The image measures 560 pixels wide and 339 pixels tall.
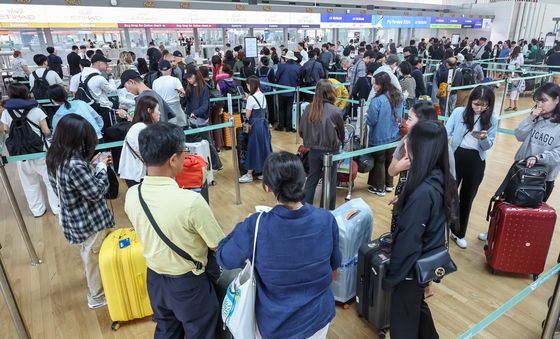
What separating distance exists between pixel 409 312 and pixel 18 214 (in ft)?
11.2

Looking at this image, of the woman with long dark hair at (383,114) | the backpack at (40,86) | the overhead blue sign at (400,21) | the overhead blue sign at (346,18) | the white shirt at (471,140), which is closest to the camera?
the white shirt at (471,140)

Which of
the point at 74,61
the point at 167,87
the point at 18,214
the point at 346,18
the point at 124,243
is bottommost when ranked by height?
the point at 18,214

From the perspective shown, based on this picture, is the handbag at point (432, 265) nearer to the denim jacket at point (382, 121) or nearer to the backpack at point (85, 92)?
the denim jacket at point (382, 121)

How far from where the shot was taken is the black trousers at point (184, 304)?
1785 millimetres

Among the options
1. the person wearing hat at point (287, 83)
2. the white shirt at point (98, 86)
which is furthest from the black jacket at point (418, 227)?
the person wearing hat at point (287, 83)

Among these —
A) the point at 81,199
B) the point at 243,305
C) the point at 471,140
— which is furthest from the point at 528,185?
the point at 81,199

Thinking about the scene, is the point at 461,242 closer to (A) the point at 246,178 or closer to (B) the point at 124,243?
(A) the point at 246,178

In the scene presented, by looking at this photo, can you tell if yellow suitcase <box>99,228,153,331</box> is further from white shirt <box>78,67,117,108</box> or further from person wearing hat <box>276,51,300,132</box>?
person wearing hat <box>276,51,300,132</box>

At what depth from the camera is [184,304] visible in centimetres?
179

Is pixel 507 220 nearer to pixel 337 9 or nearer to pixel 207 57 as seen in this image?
pixel 207 57

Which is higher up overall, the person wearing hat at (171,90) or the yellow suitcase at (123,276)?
the person wearing hat at (171,90)

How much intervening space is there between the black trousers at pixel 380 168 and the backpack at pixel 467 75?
11.8 ft

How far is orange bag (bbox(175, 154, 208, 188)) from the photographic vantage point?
2773mm

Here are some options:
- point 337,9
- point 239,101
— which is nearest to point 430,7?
point 337,9
